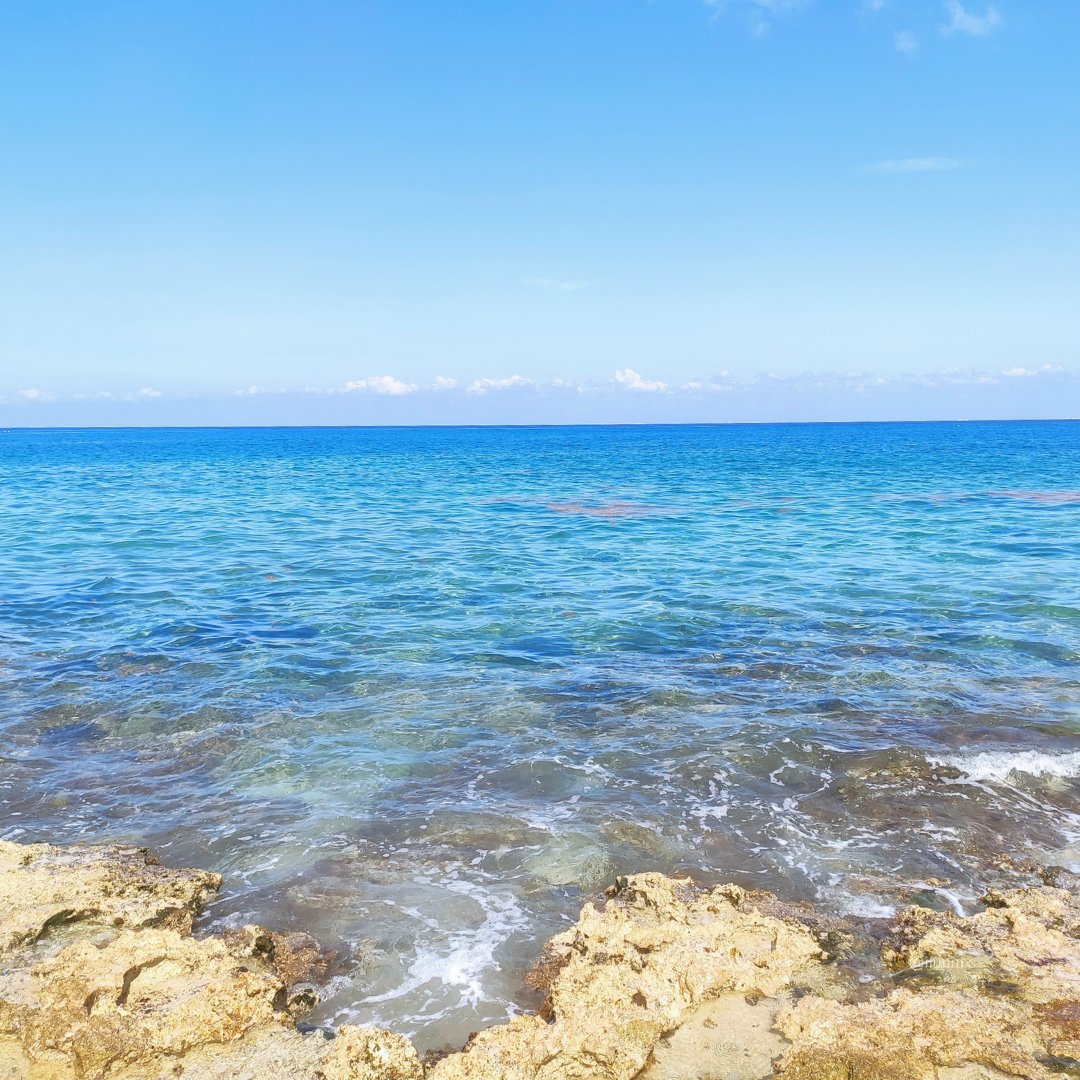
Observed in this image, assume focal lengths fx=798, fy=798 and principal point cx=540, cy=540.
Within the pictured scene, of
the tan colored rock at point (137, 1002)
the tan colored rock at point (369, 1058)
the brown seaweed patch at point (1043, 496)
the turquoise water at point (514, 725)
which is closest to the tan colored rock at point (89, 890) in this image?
the turquoise water at point (514, 725)

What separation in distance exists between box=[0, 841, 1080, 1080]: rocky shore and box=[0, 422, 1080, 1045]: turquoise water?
1.55 feet

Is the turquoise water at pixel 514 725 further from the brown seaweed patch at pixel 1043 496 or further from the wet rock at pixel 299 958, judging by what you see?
the brown seaweed patch at pixel 1043 496

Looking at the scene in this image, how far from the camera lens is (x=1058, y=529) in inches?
1016

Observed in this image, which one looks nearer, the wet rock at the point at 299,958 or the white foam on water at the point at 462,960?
the white foam on water at the point at 462,960

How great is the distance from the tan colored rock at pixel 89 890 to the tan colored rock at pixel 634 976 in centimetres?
284

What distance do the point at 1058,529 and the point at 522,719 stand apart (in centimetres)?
2305

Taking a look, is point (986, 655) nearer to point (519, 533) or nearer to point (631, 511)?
point (519, 533)

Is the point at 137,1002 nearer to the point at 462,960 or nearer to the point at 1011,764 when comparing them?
the point at 462,960

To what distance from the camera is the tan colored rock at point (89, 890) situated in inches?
233

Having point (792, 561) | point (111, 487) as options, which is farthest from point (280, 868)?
point (111, 487)

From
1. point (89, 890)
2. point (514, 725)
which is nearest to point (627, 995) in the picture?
point (89, 890)

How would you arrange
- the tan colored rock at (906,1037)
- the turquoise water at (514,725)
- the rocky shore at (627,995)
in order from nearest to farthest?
the tan colored rock at (906,1037)
the rocky shore at (627,995)
the turquoise water at (514,725)

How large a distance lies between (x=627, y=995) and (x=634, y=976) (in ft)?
0.59

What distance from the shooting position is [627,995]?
5.05 meters
